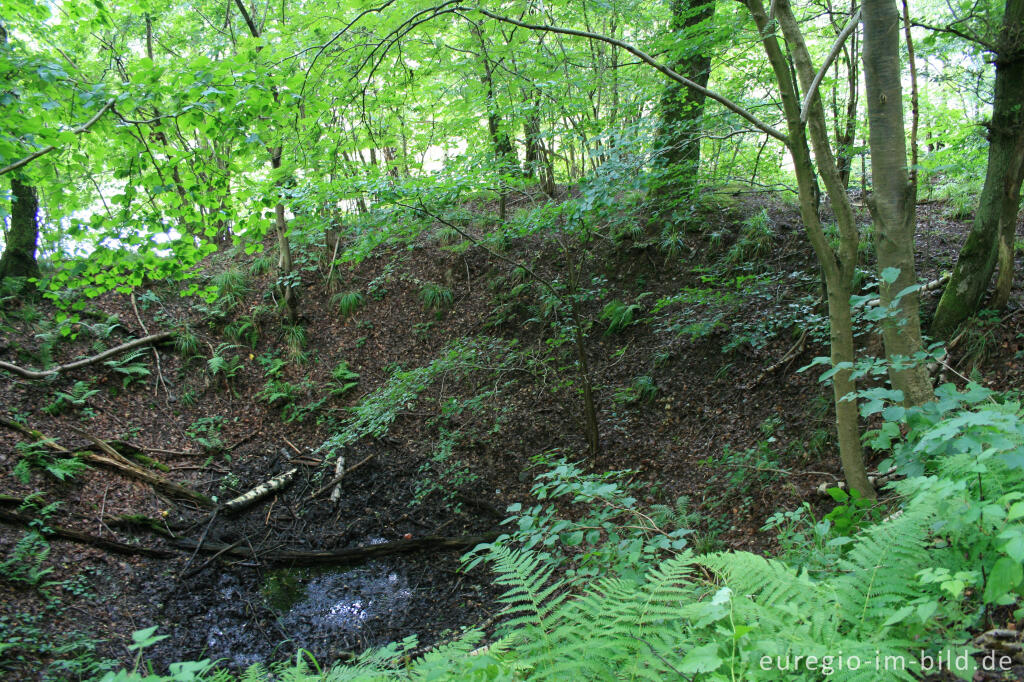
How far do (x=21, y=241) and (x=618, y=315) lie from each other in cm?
1033

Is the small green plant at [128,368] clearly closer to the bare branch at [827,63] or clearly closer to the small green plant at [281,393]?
the small green plant at [281,393]

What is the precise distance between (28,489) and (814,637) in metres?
7.82

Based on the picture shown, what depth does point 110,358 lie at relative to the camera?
28.1 ft

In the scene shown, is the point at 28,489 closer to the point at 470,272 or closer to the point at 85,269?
the point at 85,269

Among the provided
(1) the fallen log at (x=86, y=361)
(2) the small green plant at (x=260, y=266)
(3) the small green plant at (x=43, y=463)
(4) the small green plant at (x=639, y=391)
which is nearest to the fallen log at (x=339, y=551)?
(3) the small green plant at (x=43, y=463)

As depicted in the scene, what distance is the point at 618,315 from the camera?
25.1 ft

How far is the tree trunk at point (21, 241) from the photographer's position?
884cm

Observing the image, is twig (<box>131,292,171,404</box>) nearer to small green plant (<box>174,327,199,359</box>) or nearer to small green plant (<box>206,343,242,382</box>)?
small green plant (<box>174,327,199,359</box>)

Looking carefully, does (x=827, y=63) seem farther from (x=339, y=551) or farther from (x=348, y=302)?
(x=348, y=302)

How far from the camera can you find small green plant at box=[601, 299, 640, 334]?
755cm

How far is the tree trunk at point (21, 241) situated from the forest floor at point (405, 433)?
2.78 ft

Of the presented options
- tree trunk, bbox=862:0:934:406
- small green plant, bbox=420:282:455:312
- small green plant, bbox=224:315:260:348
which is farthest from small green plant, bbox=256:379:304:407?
tree trunk, bbox=862:0:934:406

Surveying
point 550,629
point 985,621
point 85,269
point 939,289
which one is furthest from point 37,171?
point 939,289

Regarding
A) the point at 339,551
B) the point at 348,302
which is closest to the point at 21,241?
the point at 348,302
